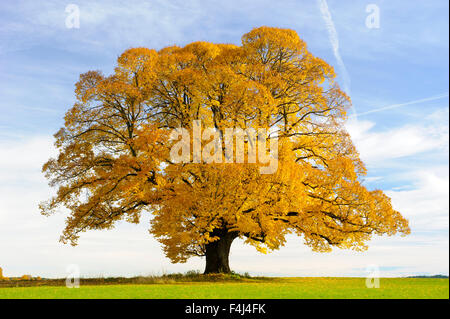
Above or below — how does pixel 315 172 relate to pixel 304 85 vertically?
below

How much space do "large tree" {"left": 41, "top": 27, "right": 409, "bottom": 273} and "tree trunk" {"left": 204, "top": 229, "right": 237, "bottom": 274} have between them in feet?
0.20

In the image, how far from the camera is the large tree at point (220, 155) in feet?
77.7

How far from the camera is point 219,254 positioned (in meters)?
26.8

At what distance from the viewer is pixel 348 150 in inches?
1024

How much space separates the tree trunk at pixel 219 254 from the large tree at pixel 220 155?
6 cm

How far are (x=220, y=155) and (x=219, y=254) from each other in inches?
264

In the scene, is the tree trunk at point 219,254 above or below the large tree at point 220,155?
below

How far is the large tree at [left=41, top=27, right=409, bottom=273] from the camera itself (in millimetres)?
23672
